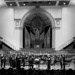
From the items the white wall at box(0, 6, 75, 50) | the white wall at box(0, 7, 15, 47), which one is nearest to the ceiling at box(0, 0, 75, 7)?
the white wall at box(0, 6, 75, 50)

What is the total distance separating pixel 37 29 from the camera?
18422mm

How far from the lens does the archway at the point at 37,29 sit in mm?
18312

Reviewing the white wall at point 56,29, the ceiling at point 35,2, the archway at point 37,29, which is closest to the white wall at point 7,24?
the white wall at point 56,29

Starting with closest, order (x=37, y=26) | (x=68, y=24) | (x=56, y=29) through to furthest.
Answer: (x=68, y=24) → (x=56, y=29) → (x=37, y=26)

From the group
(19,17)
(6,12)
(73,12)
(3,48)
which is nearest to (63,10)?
(73,12)

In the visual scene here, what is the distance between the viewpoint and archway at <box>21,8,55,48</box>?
60.1 ft

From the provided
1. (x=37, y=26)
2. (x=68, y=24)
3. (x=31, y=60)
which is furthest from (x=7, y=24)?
(x=31, y=60)

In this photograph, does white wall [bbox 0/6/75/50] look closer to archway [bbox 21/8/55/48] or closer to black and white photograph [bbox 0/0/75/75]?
black and white photograph [bbox 0/0/75/75]

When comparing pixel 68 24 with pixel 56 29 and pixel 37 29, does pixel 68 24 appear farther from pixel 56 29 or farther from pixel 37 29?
pixel 37 29

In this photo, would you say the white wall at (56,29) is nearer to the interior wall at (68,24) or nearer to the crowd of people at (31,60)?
the interior wall at (68,24)

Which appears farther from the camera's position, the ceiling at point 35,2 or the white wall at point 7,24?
the white wall at point 7,24

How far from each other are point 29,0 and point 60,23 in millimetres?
3709

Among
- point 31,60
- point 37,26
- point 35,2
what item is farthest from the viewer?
point 37,26

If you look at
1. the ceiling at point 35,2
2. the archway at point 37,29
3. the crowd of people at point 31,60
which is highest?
the ceiling at point 35,2
